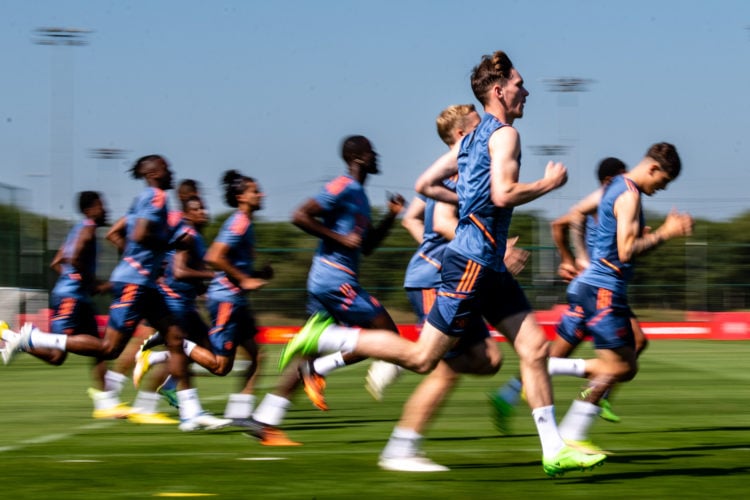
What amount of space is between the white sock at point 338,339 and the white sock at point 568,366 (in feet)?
9.26

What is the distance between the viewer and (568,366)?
30.4 feet

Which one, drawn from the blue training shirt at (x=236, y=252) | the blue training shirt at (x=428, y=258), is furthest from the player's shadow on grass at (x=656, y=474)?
the blue training shirt at (x=236, y=252)

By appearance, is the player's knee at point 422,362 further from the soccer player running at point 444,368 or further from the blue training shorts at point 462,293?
the soccer player running at point 444,368

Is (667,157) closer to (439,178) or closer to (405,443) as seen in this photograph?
(439,178)

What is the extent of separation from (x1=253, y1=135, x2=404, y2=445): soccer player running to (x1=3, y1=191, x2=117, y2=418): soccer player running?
327cm

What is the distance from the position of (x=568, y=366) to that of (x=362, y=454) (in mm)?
2079

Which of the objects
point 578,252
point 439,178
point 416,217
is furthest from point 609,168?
point 439,178

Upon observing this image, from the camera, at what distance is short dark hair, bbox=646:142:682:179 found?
7945 mm

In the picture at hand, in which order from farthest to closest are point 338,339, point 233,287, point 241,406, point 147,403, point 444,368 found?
point 147,403 → point 233,287 → point 241,406 → point 444,368 → point 338,339

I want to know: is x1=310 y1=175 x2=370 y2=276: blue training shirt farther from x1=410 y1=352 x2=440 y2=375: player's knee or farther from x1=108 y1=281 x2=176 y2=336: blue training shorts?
x1=410 y1=352 x2=440 y2=375: player's knee

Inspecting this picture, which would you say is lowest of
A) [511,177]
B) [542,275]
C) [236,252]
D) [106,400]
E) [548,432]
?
[542,275]

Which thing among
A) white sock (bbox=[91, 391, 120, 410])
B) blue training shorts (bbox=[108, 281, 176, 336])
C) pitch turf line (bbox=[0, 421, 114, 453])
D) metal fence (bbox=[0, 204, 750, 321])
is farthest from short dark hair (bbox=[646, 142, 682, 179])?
metal fence (bbox=[0, 204, 750, 321])

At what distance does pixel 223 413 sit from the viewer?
35.6ft

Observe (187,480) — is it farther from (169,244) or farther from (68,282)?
(68,282)
